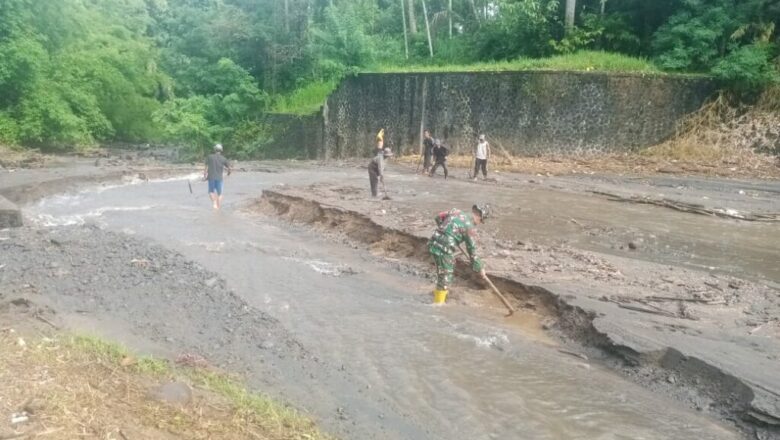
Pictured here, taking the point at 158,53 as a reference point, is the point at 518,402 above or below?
below

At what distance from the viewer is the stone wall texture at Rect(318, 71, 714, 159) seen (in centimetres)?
2347

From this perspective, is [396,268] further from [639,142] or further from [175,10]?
[175,10]

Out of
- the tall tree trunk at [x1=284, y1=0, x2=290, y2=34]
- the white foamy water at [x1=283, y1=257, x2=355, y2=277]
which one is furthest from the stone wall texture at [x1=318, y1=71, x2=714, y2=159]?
the white foamy water at [x1=283, y1=257, x2=355, y2=277]

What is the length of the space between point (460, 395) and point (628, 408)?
5.63ft

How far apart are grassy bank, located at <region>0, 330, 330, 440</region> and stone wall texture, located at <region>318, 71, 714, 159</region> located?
20.8m

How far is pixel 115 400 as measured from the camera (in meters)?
4.83

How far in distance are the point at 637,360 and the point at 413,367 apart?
255 centimetres

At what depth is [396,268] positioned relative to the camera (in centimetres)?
1145

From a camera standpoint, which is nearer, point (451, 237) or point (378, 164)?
point (451, 237)

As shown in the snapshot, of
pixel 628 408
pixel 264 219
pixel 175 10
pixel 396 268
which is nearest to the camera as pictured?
pixel 628 408

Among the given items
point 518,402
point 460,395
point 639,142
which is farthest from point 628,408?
point 639,142

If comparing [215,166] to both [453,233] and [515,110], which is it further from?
[515,110]

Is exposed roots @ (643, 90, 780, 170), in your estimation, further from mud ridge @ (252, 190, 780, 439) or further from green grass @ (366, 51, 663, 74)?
mud ridge @ (252, 190, 780, 439)

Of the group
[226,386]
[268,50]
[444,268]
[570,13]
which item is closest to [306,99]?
[268,50]
